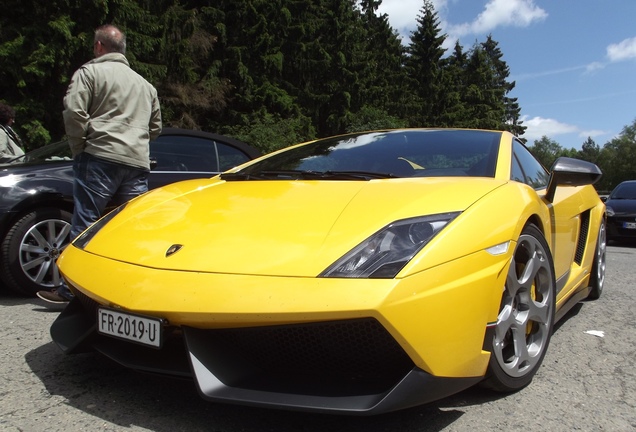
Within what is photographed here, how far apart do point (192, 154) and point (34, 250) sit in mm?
1576

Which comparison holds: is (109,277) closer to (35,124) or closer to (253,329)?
(253,329)

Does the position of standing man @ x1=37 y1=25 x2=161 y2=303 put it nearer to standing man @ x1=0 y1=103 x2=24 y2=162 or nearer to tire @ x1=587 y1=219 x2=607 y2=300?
standing man @ x1=0 y1=103 x2=24 y2=162

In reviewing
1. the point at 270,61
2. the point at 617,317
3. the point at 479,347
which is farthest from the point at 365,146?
the point at 270,61

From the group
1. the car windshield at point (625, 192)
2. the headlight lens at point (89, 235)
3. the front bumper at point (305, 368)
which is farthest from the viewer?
the car windshield at point (625, 192)

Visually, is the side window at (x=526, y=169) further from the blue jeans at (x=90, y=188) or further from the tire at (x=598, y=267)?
the blue jeans at (x=90, y=188)

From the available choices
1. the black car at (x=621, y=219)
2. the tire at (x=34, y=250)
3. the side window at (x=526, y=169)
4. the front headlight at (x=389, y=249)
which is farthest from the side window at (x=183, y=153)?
the black car at (x=621, y=219)

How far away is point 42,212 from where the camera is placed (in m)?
3.73

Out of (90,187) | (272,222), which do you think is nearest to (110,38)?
(90,187)

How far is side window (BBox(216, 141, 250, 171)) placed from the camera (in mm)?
4921

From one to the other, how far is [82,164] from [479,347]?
2588 mm

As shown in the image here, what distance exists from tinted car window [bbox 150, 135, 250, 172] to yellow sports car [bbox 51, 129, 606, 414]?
2101 millimetres

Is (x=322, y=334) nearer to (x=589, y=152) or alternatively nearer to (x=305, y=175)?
(x=305, y=175)

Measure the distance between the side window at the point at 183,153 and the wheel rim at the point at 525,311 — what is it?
3.17m

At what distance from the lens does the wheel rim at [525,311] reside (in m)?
2.08
